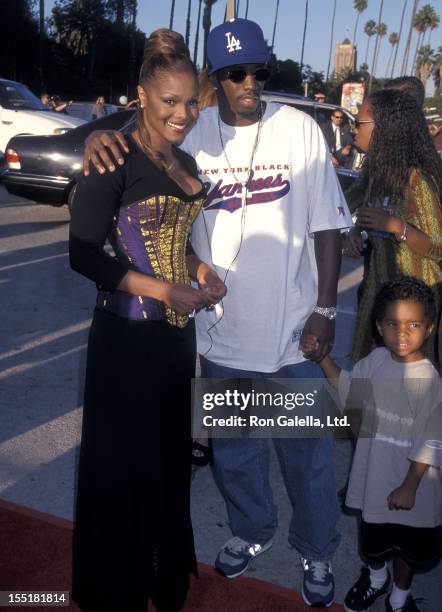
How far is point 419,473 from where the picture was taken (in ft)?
8.39

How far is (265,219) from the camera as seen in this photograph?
2.58 metres

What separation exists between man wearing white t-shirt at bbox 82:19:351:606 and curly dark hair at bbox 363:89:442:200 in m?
0.34

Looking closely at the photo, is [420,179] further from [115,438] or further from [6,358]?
[6,358]

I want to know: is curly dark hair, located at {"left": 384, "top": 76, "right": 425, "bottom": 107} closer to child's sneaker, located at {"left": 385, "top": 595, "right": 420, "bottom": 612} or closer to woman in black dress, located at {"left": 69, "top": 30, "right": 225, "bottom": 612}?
woman in black dress, located at {"left": 69, "top": 30, "right": 225, "bottom": 612}

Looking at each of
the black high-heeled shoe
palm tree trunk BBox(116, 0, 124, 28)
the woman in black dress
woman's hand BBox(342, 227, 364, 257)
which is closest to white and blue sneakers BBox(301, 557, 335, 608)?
the woman in black dress

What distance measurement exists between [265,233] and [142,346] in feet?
2.13

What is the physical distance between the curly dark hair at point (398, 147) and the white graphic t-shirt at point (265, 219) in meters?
0.34

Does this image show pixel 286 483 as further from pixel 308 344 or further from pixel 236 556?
pixel 308 344

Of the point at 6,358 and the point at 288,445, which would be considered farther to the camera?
the point at 6,358

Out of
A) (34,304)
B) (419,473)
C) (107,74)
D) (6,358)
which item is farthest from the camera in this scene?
(107,74)

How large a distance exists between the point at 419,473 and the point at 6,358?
3637mm

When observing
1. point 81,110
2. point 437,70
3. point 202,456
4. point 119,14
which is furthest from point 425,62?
point 202,456

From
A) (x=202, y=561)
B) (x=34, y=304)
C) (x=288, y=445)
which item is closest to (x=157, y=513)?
(x=288, y=445)

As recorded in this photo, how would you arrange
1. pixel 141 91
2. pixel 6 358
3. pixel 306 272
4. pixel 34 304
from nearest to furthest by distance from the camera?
pixel 141 91 < pixel 306 272 < pixel 6 358 < pixel 34 304
